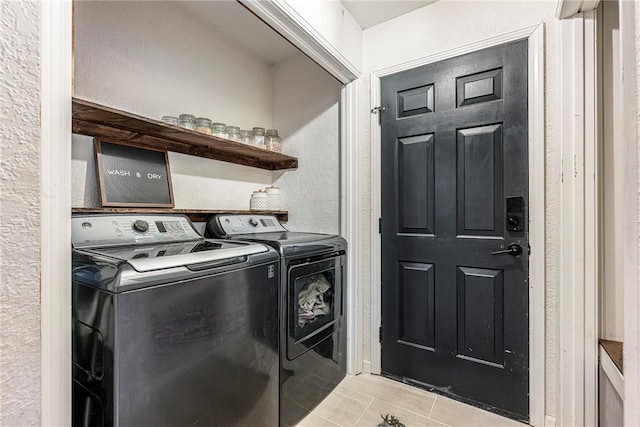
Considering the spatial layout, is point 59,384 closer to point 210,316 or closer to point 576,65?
point 210,316

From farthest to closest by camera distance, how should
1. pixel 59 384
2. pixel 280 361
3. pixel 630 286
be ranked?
pixel 280 361
pixel 59 384
pixel 630 286

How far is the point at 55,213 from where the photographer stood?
0.66 meters

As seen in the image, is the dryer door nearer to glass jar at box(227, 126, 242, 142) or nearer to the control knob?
the control knob

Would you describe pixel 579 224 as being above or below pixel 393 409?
above

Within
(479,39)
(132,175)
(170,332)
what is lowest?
(170,332)

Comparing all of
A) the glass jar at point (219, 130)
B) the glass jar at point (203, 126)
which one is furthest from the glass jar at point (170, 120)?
the glass jar at point (219, 130)

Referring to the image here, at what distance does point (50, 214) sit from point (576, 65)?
2.10 metres

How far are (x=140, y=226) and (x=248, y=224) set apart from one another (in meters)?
0.70

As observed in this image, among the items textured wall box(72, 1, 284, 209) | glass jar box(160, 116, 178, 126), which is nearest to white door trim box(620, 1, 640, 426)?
glass jar box(160, 116, 178, 126)

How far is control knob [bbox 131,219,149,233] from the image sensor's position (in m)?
1.42

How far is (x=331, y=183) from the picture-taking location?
2.15 metres

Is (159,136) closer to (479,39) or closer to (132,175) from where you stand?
(132,175)

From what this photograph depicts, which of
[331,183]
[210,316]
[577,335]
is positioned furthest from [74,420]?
[577,335]

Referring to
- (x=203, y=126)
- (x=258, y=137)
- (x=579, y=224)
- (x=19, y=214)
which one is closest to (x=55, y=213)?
(x=19, y=214)
